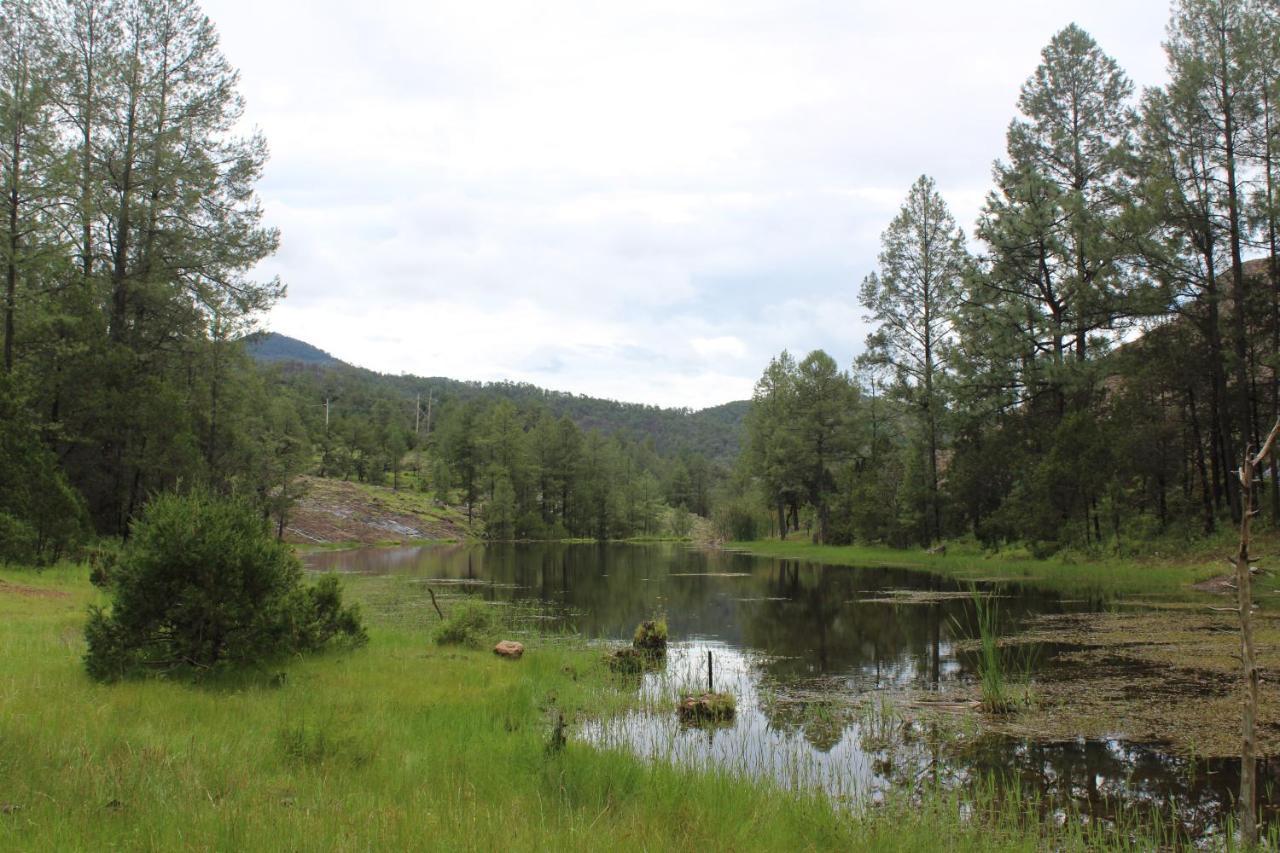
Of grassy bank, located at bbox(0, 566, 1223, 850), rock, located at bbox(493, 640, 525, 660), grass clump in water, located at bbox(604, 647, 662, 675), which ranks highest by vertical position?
grassy bank, located at bbox(0, 566, 1223, 850)

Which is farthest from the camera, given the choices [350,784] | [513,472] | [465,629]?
[513,472]

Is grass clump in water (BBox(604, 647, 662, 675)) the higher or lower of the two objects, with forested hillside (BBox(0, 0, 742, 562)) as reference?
lower

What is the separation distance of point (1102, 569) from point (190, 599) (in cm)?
2555

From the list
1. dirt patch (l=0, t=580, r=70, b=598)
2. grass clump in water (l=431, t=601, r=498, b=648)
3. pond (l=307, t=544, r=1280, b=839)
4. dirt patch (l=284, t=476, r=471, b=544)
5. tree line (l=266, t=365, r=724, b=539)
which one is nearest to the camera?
pond (l=307, t=544, r=1280, b=839)

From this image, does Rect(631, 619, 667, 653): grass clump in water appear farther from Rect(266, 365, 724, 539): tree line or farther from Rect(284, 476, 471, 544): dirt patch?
Rect(266, 365, 724, 539): tree line

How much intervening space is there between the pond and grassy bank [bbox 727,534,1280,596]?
1.99 m

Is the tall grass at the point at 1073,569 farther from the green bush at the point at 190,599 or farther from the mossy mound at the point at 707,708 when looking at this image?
the green bush at the point at 190,599

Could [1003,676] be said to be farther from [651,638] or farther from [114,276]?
[114,276]

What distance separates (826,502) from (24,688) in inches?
1940

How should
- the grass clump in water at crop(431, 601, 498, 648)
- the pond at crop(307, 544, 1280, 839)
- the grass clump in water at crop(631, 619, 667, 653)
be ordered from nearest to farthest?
the pond at crop(307, 544, 1280, 839) < the grass clump in water at crop(431, 601, 498, 648) < the grass clump in water at crop(631, 619, 667, 653)

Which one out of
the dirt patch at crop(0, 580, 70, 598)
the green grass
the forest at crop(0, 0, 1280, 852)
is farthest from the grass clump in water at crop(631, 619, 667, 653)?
the green grass

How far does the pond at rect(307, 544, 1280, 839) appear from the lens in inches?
282

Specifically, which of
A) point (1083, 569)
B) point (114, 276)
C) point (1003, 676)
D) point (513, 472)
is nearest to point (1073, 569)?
point (1083, 569)

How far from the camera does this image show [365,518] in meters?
79.2
